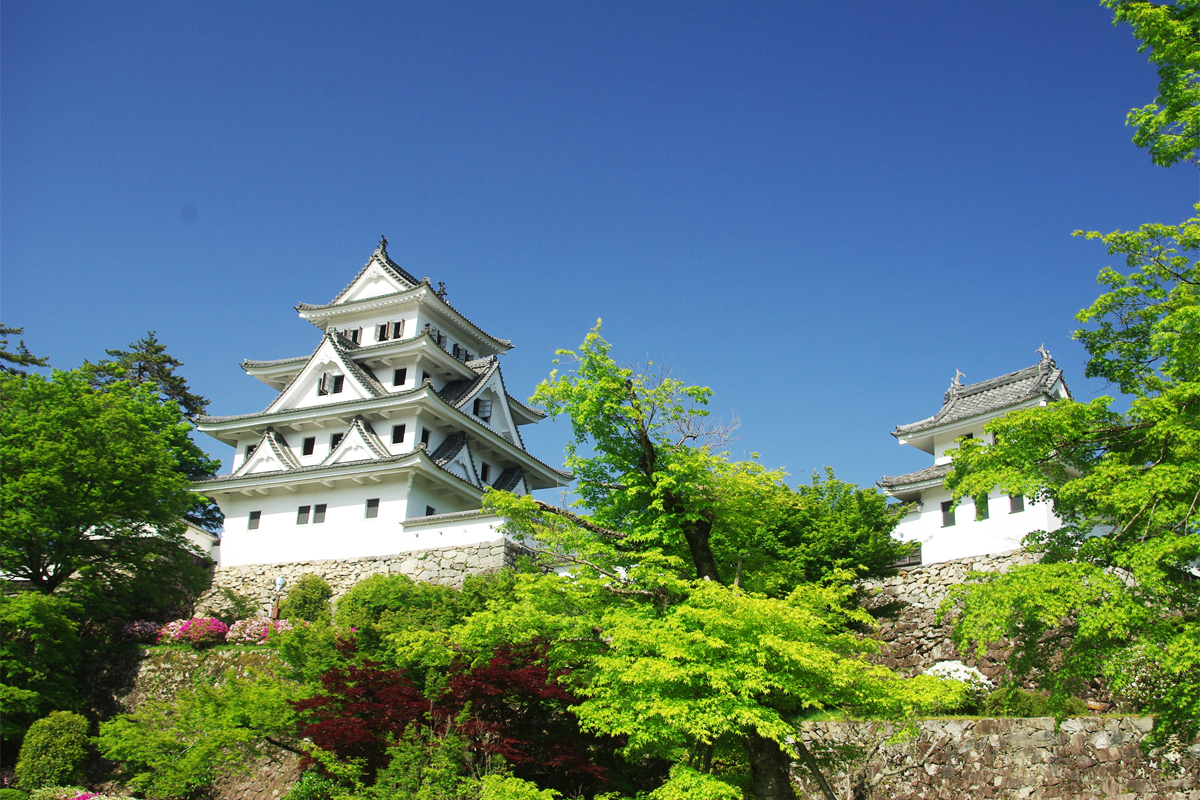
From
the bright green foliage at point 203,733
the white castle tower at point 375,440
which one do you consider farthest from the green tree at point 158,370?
the bright green foliage at point 203,733

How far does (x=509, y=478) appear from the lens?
105 feet

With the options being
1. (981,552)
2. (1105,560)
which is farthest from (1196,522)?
(981,552)

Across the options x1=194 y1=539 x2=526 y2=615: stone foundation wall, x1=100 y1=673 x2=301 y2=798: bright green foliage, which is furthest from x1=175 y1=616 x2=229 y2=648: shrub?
x1=100 y1=673 x2=301 y2=798: bright green foliage

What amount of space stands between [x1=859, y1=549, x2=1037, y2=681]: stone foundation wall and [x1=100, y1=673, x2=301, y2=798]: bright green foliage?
1371 centimetres

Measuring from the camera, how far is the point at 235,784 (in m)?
17.4

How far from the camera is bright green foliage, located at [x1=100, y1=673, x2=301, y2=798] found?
13.7 metres

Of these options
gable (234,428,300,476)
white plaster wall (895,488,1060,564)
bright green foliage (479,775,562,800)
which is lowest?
bright green foliage (479,775,562,800)

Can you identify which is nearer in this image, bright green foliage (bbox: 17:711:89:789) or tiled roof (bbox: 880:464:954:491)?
bright green foliage (bbox: 17:711:89:789)

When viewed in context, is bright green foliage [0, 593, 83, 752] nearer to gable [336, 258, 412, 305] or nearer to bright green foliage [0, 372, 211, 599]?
bright green foliage [0, 372, 211, 599]

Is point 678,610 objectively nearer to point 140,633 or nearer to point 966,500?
point 966,500

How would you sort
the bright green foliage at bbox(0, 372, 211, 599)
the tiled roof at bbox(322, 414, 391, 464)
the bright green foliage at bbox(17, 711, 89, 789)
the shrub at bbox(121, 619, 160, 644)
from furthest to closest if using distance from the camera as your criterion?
the tiled roof at bbox(322, 414, 391, 464), the shrub at bbox(121, 619, 160, 644), the bright green foliage at bbox(0, 372, 211, 599), the bright green foliage at bbox(17, 711, 89, 789)

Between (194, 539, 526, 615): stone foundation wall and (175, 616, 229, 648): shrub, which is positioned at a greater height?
(194, 539, 526, 615): stone foundation wall

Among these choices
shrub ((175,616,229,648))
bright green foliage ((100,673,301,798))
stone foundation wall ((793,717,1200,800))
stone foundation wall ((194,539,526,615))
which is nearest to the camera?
stone foundation wall ((793,717,1200,800))

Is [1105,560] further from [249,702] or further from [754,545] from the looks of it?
[249,702]
